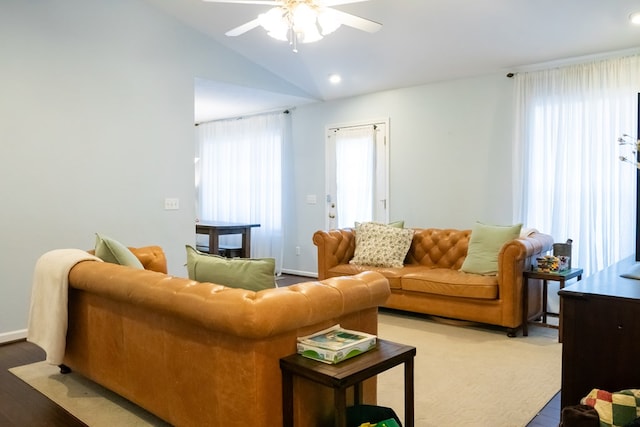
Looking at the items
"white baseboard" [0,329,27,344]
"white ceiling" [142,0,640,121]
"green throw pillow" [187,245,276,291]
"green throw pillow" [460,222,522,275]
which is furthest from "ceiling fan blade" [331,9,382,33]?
"white baseboard" [0,329,27,344]

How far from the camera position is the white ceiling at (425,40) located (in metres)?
3.93

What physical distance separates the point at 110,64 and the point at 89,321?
2738mm

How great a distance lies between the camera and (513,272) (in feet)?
12.7

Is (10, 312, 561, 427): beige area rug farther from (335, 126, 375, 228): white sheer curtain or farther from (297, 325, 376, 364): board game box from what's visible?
(335, 126, 375, 228): white sheer curtain

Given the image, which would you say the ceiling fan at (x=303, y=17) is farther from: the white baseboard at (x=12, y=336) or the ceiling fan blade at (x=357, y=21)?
the white baseboard at (x=12, y=336)

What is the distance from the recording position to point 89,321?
2830mm

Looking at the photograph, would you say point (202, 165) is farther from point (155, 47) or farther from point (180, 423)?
point (180, 423)

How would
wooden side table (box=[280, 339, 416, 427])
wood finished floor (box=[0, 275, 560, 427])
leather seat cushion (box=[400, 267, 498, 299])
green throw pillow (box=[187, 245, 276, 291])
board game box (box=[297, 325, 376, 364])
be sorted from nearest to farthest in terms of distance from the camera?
1. wooden side table (box=[280, 339, 416, 427])
2. board game box (box=[297, 325, 376, 364])
3. green throw pillow (box=[187, 245, 276, 291])
4. wood finished floor (box=[0, 275, 560, 427])
5. leather seat cushion (box=[400, 267, 498, 299])

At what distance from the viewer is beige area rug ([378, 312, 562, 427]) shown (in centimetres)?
260

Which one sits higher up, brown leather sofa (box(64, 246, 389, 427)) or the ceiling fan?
the ceiling fan

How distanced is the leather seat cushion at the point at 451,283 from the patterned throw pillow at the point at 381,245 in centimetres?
35

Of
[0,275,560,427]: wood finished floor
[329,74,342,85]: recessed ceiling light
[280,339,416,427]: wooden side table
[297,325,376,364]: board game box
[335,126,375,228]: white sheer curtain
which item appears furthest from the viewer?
[335,126,375,228]: white sheer curtain

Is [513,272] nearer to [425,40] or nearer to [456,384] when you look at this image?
[456,384]

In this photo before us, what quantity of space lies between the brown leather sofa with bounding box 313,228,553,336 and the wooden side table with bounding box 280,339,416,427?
2.16 meters
